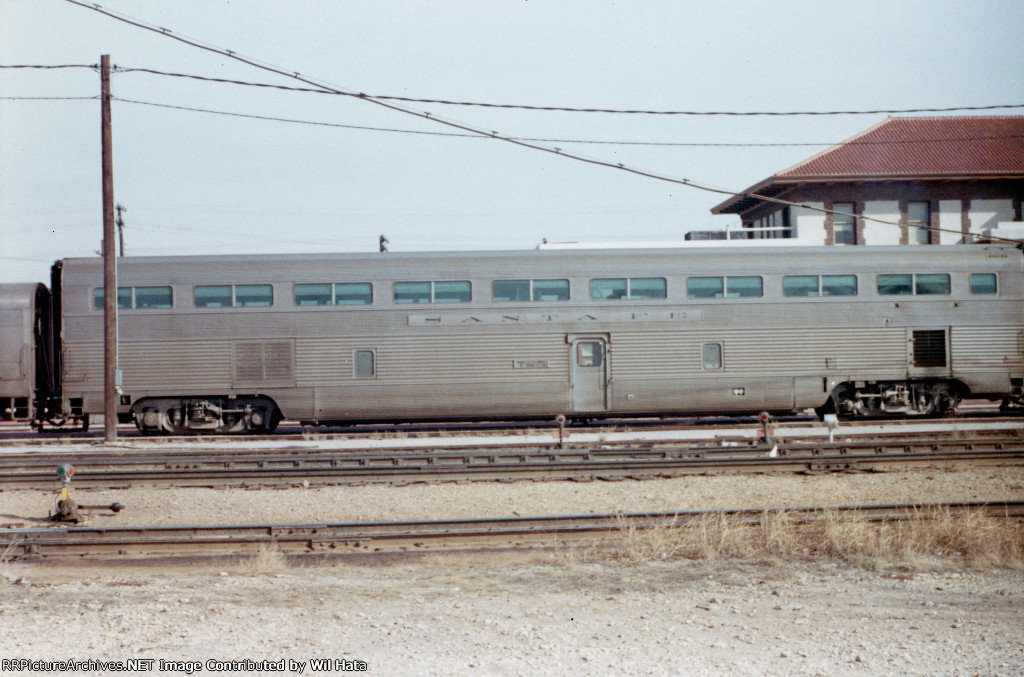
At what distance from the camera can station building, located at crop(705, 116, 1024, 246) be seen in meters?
35.7

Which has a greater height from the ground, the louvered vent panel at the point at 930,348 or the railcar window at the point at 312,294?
the railcar window at the point at 312,294

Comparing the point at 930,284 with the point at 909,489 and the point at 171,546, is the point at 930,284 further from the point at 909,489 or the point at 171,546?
the point at 171,546

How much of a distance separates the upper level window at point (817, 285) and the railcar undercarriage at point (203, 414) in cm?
1157

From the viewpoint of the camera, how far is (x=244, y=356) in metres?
18.8

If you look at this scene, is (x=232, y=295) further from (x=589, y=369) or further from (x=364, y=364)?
(x=589, y=369)

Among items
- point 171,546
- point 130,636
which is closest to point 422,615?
point 130,636

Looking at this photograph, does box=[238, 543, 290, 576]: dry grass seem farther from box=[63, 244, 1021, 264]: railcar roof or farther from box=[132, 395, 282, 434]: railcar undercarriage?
box=[63, 244, 1021, 264]: railcar roof

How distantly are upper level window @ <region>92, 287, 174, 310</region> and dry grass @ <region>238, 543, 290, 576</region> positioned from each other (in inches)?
430

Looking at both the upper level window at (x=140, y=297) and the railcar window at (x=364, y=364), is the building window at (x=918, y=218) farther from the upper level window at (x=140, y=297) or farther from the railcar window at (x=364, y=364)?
the upper level window at (x=140, y=297)

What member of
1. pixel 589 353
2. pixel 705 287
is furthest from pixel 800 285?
pixel 589 353

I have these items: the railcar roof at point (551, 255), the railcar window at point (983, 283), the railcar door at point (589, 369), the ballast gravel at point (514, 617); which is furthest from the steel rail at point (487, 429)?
the ballast gravel at point (514, 617)

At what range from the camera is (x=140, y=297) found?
1900 centimetres

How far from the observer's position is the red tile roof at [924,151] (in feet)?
118

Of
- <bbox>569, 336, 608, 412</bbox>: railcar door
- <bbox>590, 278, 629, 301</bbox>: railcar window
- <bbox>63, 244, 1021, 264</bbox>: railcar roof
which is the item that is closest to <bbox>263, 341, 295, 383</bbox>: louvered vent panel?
<bbox>63, 244, 1021, 264</bbox>: railcar roof
